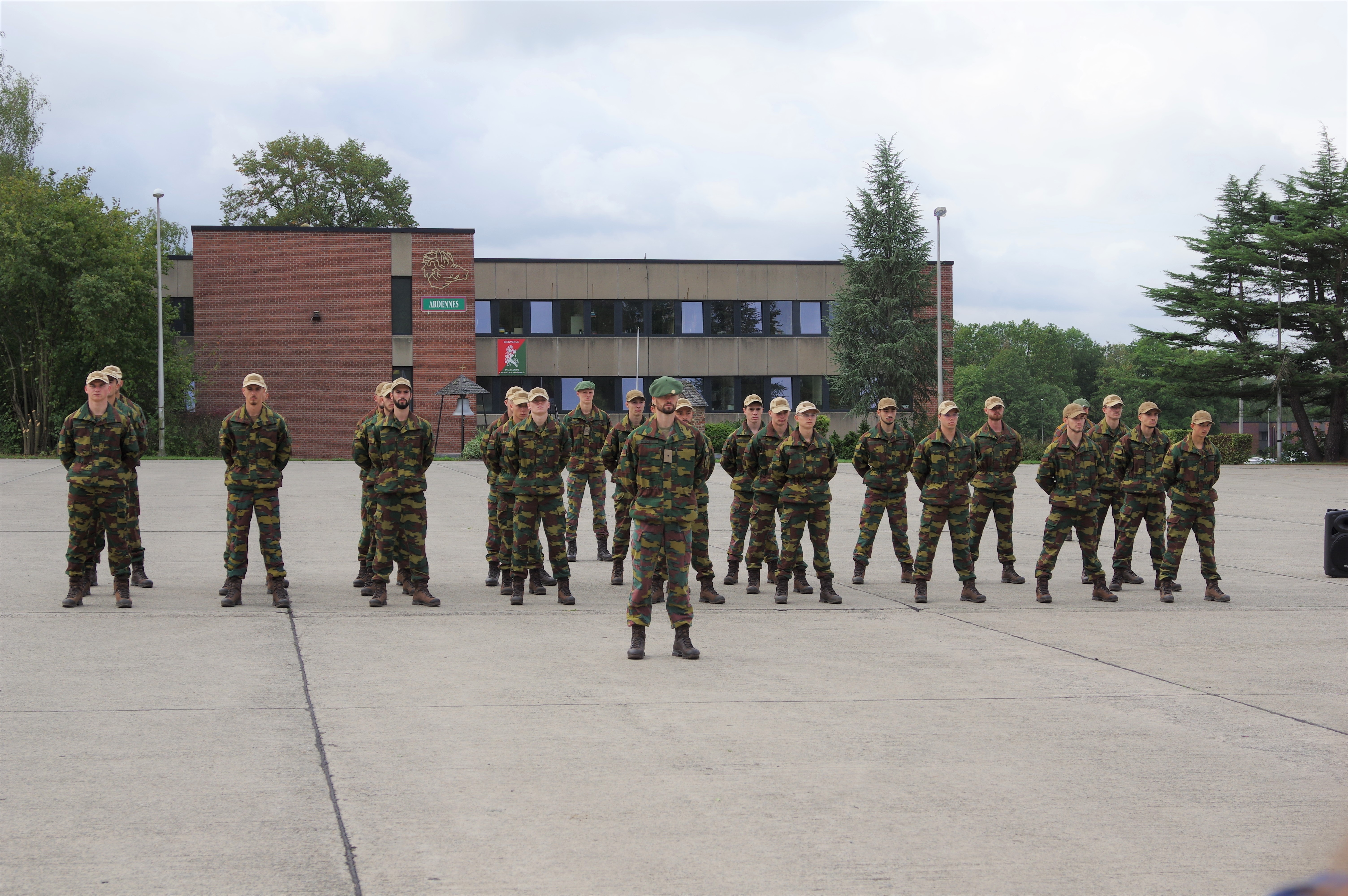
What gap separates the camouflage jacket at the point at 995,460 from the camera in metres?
12.4

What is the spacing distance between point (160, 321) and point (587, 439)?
3365 cm

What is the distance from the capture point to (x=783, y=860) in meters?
4.67

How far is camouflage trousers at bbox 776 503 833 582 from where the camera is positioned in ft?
36.8

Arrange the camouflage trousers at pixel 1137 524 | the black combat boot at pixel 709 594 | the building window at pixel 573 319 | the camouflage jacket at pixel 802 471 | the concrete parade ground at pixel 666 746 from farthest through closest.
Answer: the building window at pixel 573 319 → the camouflage trousers at pixel 1137 524 → the black combat boot at pixel 709 594 → the camouflage jacket at pixel 802 471 → the concrete parade ground at pixel 666 746

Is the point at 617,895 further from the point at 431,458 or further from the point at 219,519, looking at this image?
the point at 219,519

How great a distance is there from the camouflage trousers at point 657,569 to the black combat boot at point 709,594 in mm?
2628

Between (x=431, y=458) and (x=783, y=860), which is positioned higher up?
(x=431, y=458)

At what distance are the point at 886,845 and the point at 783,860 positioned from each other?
1.50 ft

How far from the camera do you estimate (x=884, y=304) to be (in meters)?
54.0

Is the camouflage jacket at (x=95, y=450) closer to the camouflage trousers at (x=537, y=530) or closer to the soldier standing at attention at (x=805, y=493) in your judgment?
the camouflage trousers at (x=537, y=530)

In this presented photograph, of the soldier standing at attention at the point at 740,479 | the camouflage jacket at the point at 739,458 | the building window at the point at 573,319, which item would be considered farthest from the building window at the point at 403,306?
the camouflage jacket at the point at 739,458

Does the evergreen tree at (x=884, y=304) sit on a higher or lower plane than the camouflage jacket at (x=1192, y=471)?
higher

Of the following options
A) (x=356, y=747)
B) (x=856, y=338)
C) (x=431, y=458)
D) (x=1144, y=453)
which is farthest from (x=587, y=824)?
(x=856, y=338)

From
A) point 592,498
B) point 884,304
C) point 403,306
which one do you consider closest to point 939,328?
point 884,304
